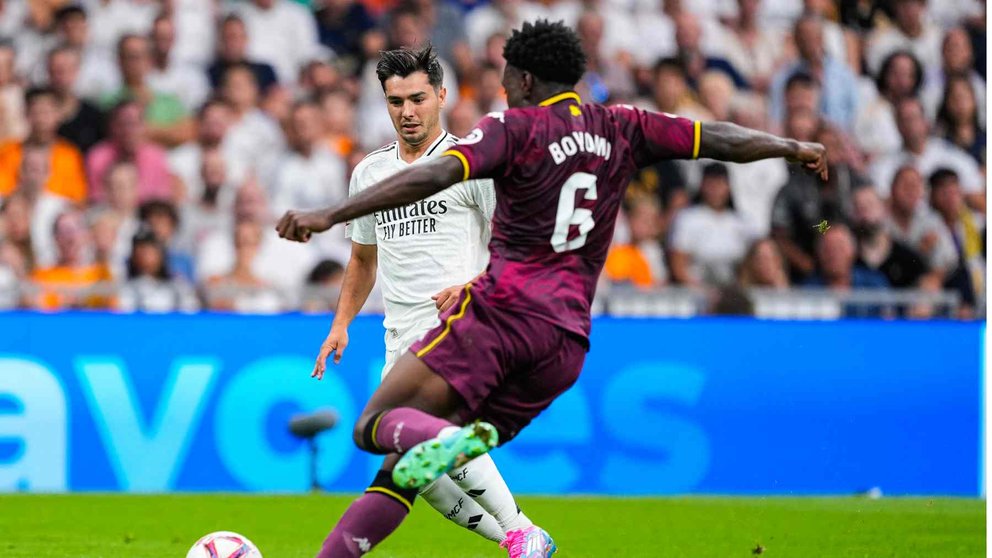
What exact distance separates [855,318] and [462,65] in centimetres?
450

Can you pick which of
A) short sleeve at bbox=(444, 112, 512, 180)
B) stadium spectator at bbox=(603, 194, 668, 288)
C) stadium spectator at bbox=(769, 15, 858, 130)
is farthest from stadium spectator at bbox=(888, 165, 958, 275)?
short sleeve at bbox=(444, 112, 512, 180)

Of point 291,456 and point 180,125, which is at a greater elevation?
point 180,125

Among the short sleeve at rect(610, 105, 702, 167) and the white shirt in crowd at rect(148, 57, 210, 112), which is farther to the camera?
the white shirt in crowd at rect(148, 57, 210, 112)

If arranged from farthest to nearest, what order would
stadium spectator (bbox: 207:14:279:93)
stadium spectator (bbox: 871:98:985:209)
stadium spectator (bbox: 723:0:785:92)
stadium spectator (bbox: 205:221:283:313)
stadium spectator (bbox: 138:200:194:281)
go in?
stadium spectator (bbox: 723:0:785:92), stadium spectator (bbox: 871:98:985:209), stadium spectator (bbox: 207:14:279:93), stadium spectator (bbox: 138:200:194:281), stadium spectator (bbox: 205:221:283:313)

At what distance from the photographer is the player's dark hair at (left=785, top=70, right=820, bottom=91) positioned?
14797 mm

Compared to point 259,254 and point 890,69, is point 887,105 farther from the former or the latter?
point 259,254

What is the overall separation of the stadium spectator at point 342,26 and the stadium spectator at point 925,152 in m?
5.12

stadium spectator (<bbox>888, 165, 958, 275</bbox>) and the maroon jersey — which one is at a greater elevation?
the maroon jersey

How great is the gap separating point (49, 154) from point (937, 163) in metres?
8.31

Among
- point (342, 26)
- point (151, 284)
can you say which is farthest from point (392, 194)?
point (342, 26)

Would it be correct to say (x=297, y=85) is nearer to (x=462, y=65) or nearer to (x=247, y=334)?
(x=462, y=65)

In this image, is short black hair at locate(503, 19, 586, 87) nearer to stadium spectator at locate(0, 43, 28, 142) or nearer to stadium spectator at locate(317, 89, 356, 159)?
stadium spectator at locate(317, 89, 356, 159)

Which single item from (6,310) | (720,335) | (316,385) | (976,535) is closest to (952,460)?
(720,335)

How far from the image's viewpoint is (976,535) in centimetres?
902
